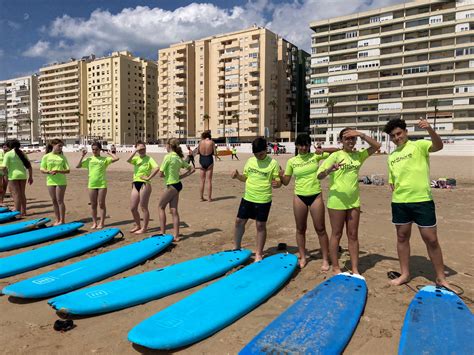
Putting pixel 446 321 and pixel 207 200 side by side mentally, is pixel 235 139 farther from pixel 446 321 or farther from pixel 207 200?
pixel 446 321

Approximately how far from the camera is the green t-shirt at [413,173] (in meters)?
4.09

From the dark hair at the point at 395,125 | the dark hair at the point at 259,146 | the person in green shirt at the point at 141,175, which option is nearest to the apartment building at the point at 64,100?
the person in green shirt at the point at 141,175

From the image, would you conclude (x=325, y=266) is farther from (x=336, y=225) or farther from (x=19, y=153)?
(x=19, y=153)

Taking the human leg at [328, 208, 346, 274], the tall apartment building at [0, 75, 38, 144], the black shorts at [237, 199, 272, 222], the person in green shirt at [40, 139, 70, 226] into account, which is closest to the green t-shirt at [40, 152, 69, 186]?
the person in green shirt at [40, 139, 70, 226]

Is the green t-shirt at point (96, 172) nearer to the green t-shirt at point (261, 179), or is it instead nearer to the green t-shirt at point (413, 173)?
the green t-shirt at point (261, 179)

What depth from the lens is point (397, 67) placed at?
6888 centimetres

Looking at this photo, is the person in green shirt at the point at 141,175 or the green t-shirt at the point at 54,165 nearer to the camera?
the person in green shirt at the point at 141,175

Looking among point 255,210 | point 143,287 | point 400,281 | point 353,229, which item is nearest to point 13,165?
point 143,287

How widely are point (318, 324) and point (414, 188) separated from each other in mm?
2010

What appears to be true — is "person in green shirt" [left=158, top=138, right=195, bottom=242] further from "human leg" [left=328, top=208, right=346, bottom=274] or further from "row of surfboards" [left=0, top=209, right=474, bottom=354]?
"human leg" [left=328, top=208, right=346, bottom=274]

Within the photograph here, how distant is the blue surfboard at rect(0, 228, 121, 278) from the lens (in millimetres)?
4850

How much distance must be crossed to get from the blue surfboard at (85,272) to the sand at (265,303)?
4.9 inches

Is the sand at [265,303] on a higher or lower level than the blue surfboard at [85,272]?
lower

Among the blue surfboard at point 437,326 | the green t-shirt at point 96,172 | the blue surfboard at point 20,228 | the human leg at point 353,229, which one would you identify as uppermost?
the green t-shirt at point 96,172
